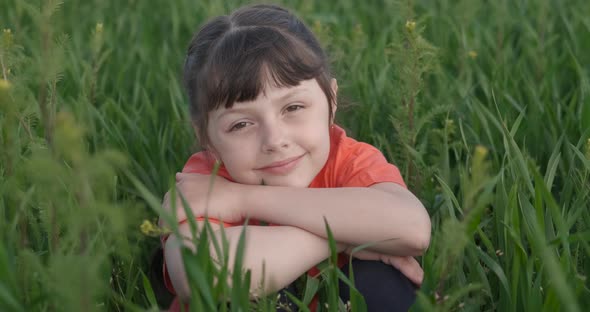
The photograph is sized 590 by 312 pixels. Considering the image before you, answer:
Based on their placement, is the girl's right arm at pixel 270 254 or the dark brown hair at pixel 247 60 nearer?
the girl's right arm at pixel 270 254

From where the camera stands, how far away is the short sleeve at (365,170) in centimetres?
181

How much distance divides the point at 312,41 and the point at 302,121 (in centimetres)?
32

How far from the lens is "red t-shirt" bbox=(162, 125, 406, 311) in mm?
1821

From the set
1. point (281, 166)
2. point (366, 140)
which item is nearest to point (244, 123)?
point (281, 166)

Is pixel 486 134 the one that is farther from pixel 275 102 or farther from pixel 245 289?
pixel 245 289

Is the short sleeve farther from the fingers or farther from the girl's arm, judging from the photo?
the fingers

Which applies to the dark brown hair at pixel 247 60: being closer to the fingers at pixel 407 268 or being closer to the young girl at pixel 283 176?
the young girl at pixel 283 176

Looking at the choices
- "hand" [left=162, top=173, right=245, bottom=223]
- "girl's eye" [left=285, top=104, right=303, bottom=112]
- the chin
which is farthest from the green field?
"girl's eye" [left=285, top=104, right=303, bottom=112]

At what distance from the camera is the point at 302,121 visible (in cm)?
177

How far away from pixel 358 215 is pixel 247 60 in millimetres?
415

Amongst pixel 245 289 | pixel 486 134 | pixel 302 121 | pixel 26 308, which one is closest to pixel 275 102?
pixel 302 121

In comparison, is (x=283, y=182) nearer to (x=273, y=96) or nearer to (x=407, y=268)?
(x=273, y=96)

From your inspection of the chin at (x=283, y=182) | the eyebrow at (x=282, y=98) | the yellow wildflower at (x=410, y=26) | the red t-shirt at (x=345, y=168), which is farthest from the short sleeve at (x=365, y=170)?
the yellow wildflower at (x=410, y=26)

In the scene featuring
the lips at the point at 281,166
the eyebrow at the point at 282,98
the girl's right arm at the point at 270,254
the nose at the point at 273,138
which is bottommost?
the girl's right arm at the point at 270,254
